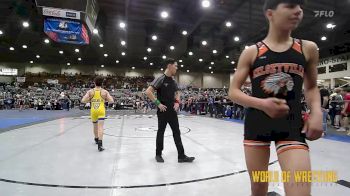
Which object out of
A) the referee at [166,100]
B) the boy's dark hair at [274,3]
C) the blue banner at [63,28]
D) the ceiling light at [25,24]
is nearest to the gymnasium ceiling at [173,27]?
the ceiling light at [25,24]

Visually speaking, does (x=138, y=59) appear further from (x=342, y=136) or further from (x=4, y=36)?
(x=342, y=136)

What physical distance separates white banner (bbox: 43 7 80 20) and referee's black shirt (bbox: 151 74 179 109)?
336 inches

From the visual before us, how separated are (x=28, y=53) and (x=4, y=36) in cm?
891

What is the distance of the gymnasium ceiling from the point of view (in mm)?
14664

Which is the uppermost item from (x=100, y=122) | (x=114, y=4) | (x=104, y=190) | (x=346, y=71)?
(x=114, y=4)

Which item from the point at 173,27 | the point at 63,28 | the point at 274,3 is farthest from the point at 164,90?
the point at 173,27

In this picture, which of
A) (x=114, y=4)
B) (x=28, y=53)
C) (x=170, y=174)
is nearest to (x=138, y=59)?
(x=28, y=53)

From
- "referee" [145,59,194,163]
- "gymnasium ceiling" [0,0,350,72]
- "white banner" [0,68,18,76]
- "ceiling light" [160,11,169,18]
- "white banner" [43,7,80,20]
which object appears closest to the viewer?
"referee" [145,59,194,163]

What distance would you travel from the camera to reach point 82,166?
13.9 ft

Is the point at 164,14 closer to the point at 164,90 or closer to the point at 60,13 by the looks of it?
the point at 60,13

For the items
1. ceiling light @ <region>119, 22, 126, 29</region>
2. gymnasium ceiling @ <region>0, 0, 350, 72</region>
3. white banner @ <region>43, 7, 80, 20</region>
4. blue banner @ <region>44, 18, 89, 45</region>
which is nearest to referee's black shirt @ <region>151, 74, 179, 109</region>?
gymnasium ceiling @ <region>0, 0, 350, 72</region>

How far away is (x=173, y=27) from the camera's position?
19797mm

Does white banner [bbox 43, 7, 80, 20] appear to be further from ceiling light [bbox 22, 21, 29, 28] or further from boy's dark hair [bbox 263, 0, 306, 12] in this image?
boy's dark hair [bbox 263, 0, 306, 12]

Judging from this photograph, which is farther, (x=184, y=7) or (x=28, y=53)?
(x=28, y=53)
